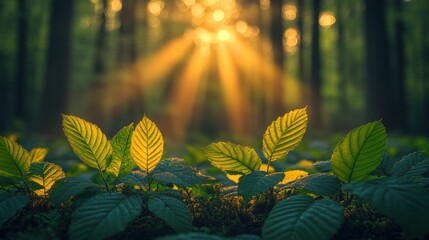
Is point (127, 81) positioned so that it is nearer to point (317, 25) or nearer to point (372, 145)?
point (317, 25)

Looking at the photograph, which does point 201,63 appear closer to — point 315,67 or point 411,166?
point 315,67

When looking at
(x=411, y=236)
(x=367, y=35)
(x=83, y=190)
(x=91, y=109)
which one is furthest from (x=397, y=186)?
(x=91, y=109)

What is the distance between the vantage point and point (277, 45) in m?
12.9

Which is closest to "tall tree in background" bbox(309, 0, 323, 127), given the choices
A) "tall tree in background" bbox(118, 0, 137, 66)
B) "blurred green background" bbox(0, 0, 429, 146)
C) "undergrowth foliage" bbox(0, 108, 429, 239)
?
"blurred green background" bbox(0, 0, 429, 146)

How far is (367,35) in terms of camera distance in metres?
8.53

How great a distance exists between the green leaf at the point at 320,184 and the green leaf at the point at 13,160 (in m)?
1.09

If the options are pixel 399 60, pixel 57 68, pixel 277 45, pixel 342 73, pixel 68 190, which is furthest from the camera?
pixel 342 73

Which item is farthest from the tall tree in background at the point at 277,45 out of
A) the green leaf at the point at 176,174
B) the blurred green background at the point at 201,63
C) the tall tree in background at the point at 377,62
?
the green leaf at the point at 176,174

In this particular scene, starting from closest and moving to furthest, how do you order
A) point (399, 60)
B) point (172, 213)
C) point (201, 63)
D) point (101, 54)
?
point (172, 213)
point (101, 54)
point (399, 60)
point (201, 63)

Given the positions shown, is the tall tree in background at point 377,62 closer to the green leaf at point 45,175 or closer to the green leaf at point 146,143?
the green leaf at point 146,143

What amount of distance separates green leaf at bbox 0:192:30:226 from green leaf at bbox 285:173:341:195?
1.01 metres

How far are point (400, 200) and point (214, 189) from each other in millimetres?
832

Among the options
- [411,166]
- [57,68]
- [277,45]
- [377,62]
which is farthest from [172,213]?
[277,45]

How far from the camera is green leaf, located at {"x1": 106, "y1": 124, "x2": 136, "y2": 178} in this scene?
1457 millimetres
